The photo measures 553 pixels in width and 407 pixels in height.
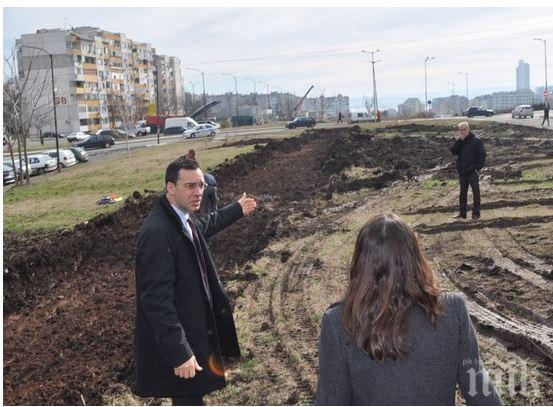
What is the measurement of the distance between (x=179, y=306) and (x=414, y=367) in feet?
5.34

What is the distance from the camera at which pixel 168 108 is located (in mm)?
115500

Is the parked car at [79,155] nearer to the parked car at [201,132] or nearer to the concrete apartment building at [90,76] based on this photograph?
the parked car at [201,132]

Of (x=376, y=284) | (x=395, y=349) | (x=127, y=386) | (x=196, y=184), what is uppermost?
(x=196, y=184)

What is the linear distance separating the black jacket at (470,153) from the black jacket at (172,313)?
8596 millimetres

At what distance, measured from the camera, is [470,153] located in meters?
11.3

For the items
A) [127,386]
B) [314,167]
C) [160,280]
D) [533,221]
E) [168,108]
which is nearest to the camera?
[160,280]

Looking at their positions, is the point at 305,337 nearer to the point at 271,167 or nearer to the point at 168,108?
the point at 271,167

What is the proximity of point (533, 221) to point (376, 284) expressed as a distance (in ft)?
32.5

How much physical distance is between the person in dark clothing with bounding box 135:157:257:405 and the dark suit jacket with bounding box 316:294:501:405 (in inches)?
48.0

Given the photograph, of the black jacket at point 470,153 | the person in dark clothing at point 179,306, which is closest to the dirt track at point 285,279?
the black jacket at point 470,153

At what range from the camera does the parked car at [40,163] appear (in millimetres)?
34062

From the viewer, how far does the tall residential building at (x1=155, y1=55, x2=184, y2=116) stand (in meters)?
125

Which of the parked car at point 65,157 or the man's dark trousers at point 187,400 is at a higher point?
the parked car at point 65,157

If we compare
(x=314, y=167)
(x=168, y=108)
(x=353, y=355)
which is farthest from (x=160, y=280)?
(x=168, y=108)
